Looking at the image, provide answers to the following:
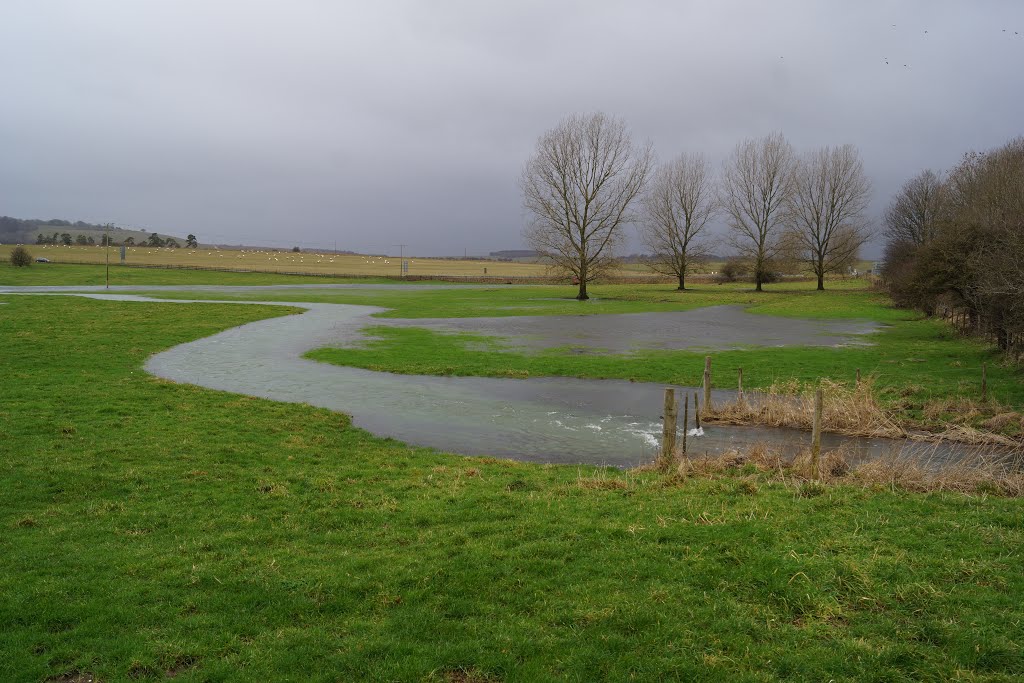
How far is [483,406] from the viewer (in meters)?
19.0

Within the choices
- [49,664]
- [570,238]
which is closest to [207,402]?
[49,664]

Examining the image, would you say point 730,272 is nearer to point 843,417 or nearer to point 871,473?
point 843,417

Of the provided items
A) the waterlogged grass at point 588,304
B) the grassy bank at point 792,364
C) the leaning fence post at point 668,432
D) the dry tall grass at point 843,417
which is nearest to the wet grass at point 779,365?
the grassy bank at point 792,364

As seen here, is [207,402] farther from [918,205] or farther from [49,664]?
[918,205]

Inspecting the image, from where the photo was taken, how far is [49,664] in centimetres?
528

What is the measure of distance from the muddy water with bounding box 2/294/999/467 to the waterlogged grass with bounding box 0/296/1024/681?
2946 mm

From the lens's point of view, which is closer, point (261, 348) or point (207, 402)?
point (207, 402)

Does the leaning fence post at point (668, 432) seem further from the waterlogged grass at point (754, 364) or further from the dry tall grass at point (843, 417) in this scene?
the waterlogged grass at point (754, 364)

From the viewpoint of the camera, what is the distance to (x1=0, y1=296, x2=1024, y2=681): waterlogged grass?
17.3 feet

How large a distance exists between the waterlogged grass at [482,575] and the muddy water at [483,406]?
2.95 metres

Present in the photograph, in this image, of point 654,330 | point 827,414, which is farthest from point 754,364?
point 654,330

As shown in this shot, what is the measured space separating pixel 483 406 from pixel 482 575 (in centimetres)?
1226

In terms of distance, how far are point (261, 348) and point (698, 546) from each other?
25.8 meters

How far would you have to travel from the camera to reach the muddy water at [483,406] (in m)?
14.6
